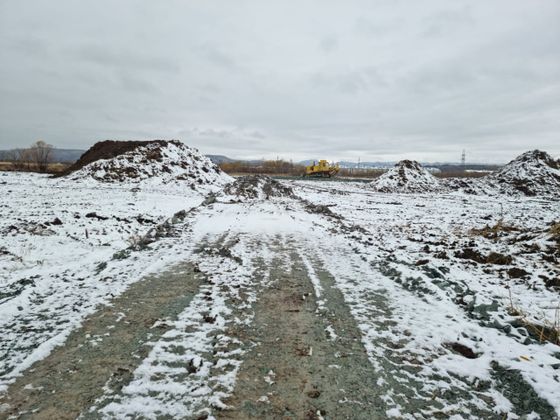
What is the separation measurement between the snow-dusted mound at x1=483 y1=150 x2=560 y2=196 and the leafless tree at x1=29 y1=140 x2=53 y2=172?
60001 mm

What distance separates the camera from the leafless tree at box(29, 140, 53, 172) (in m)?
49.9

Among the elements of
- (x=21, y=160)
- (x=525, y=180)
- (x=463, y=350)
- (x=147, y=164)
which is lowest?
(x=463, y=350)

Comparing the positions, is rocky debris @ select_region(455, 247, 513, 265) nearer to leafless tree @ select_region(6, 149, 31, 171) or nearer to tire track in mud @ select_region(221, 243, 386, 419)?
tire track in mud @ select_region(221, 243, 386, 419)

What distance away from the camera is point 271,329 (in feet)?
13.8

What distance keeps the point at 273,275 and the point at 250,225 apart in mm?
5555

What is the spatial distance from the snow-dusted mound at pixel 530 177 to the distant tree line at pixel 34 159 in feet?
198

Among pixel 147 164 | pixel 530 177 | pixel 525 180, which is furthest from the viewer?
pixel 530 177

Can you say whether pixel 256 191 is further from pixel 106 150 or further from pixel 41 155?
pixel 41 155

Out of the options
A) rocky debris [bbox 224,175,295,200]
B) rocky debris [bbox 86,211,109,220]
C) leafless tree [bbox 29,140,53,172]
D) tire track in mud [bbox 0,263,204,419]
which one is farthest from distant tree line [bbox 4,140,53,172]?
tire track in mud [bbox 0,263,204,419]

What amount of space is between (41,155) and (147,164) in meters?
33.3

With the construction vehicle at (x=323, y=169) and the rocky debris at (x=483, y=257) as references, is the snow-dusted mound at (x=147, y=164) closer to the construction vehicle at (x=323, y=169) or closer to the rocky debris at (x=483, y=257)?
the rocky debris at (x=483, y=257)

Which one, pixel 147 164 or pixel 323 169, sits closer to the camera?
pixel 147 164

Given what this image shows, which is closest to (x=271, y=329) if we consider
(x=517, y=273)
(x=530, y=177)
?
(x=517, y=273)

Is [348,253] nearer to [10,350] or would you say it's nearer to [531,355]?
[531,355]
